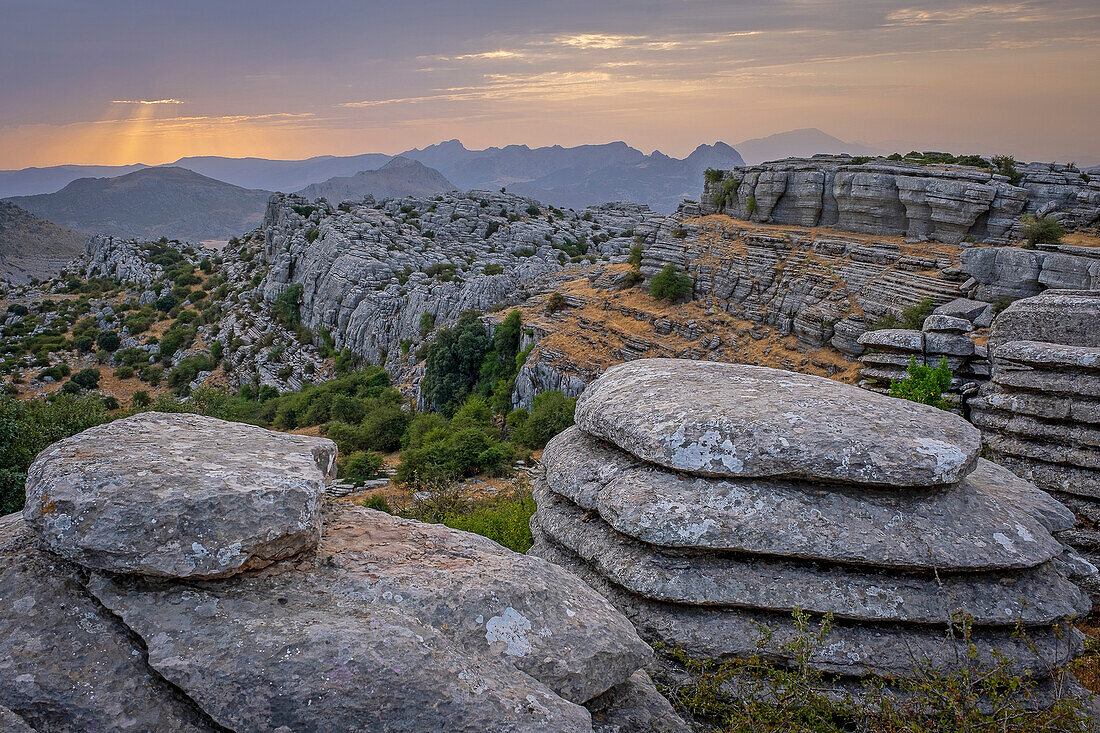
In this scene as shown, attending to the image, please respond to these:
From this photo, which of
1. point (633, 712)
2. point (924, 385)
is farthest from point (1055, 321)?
point (633, 712)

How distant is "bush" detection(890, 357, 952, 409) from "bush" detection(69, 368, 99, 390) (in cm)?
5439

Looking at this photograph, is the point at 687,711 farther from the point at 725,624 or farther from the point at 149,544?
the point at 149,544

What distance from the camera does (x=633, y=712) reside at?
432cm

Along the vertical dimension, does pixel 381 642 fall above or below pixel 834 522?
above

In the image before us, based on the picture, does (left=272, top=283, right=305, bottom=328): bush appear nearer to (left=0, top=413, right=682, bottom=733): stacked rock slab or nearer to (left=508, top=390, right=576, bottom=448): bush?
(left=508, top=390, right=576, bottom=448): bush

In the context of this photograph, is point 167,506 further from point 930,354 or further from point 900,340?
point 930,354

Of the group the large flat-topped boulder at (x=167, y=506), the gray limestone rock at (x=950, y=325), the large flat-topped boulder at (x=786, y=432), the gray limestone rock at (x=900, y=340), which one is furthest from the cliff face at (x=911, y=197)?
the large flat-topped boulder at (x=167, y=506)

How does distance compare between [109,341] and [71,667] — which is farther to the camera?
[109,341]

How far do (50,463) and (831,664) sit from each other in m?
5.90

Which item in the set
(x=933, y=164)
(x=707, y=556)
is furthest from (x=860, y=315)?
(x=707, y=556)

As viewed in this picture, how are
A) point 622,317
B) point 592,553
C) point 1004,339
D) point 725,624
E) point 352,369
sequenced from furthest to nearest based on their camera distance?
point 352,369 < point 622,317 < point 1004,339 < point 592,553 < point 725,624

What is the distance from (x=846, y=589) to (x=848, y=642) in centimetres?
43

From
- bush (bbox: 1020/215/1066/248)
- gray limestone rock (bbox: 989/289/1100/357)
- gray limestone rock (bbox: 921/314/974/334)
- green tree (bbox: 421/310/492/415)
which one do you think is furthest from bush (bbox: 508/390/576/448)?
bush (bbox: 1020/215/1066/248)

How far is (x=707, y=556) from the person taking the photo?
215 inches
